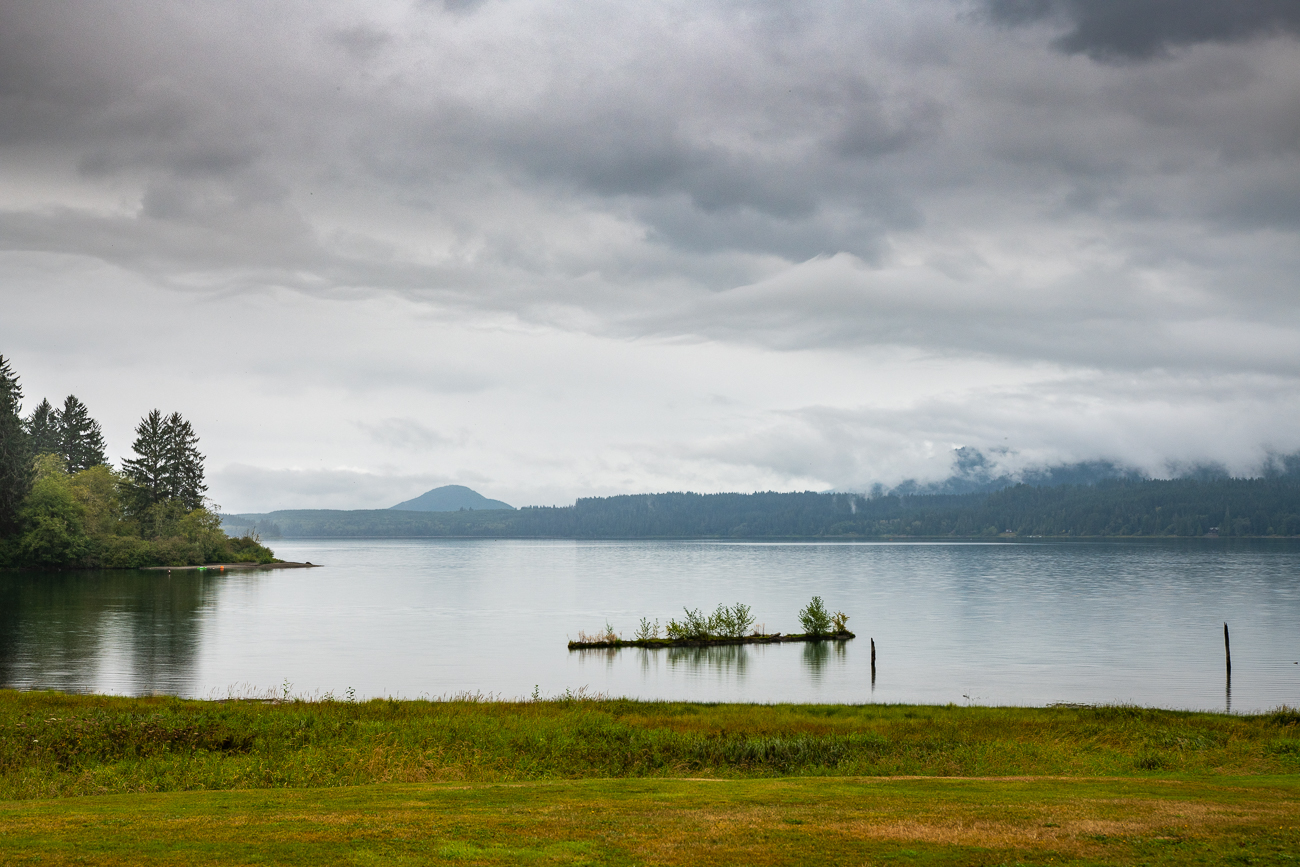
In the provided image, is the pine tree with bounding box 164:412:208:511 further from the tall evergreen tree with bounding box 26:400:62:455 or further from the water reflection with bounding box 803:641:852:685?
the water reflection with bounding box 803:641:852:685

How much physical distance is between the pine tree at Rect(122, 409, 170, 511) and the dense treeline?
17 centimetres

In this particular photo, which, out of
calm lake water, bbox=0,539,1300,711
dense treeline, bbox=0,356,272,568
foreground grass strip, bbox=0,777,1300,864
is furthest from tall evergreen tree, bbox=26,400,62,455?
foreground grass strip, bbox=0,777,1300,864

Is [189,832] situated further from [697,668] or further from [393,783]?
[697,668]

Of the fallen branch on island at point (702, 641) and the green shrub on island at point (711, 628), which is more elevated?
the green shrub on island at point (711, 628)

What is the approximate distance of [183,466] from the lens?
191500 mm

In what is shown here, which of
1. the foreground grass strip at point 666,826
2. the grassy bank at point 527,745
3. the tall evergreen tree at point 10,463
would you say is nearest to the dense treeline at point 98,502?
the tall evergreen tree at point 10,463

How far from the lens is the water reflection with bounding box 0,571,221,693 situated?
56375 mm

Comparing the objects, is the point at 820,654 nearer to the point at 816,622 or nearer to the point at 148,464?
the point at 816,622

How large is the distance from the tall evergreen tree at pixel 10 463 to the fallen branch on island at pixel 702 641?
106 metres

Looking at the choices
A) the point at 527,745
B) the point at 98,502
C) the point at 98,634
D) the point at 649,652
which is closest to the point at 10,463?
the point at 98,502

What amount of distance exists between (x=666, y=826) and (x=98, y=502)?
177996 mm

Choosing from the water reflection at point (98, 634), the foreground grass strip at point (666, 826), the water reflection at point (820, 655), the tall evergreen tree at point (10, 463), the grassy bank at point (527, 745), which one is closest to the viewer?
the foreground grass strip at point (666, 826)

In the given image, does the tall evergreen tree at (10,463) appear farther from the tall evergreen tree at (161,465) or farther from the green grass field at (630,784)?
the green grass field at (630,784)

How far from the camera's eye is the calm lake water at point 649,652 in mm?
59312
